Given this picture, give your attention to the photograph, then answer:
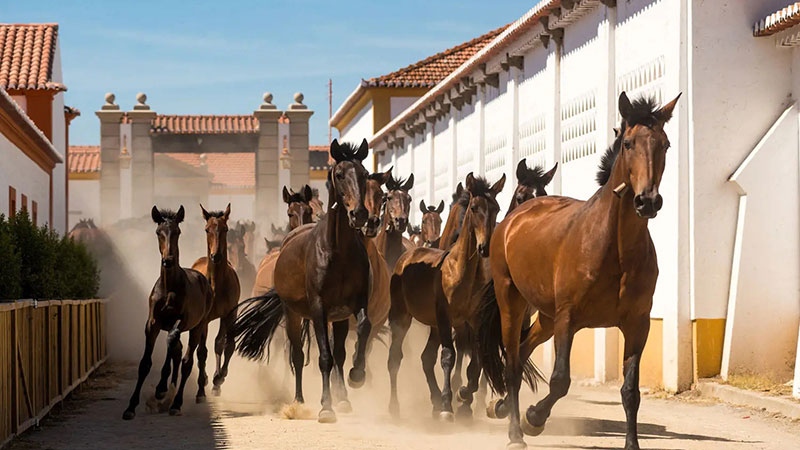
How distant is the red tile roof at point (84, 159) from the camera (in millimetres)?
74688

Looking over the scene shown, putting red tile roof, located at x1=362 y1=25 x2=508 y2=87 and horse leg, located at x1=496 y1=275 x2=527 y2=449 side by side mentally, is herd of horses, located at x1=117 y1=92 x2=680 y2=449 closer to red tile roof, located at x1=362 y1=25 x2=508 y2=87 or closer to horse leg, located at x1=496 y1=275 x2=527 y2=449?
horse leg, located at x1=496 y1=275 x2=527 y2=449

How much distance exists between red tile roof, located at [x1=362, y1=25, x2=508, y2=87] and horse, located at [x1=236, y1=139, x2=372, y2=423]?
3491 centimetres

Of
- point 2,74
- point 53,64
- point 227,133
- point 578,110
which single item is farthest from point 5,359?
point 227,133

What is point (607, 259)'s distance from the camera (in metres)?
10.8

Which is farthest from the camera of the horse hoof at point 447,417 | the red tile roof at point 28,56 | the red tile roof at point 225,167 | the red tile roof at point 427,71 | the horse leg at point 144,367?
the red tile roof at point 225,167

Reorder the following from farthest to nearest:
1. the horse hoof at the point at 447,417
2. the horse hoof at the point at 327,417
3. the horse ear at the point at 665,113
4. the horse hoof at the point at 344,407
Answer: the horse hoof at the point at 344,407 < the horse hoof at the point at 327,417 < the horse hoof at the point at 447,417 < the horse ear at the point at 665,113

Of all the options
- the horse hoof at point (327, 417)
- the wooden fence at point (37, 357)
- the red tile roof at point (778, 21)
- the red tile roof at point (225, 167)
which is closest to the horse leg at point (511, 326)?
the horse hoof at point (327, 417)

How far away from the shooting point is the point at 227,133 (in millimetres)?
60812

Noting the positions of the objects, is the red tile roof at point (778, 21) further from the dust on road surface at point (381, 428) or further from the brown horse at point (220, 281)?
the brown horse at point (220, 281)

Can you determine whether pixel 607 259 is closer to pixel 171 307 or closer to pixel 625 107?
pixel 625 107

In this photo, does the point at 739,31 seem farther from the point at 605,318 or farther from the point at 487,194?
the point at 605,318

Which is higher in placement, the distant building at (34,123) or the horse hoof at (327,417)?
the distant building at (34,123)

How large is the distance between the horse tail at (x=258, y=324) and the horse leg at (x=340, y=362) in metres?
1.34

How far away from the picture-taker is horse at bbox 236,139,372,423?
14.4 metres
